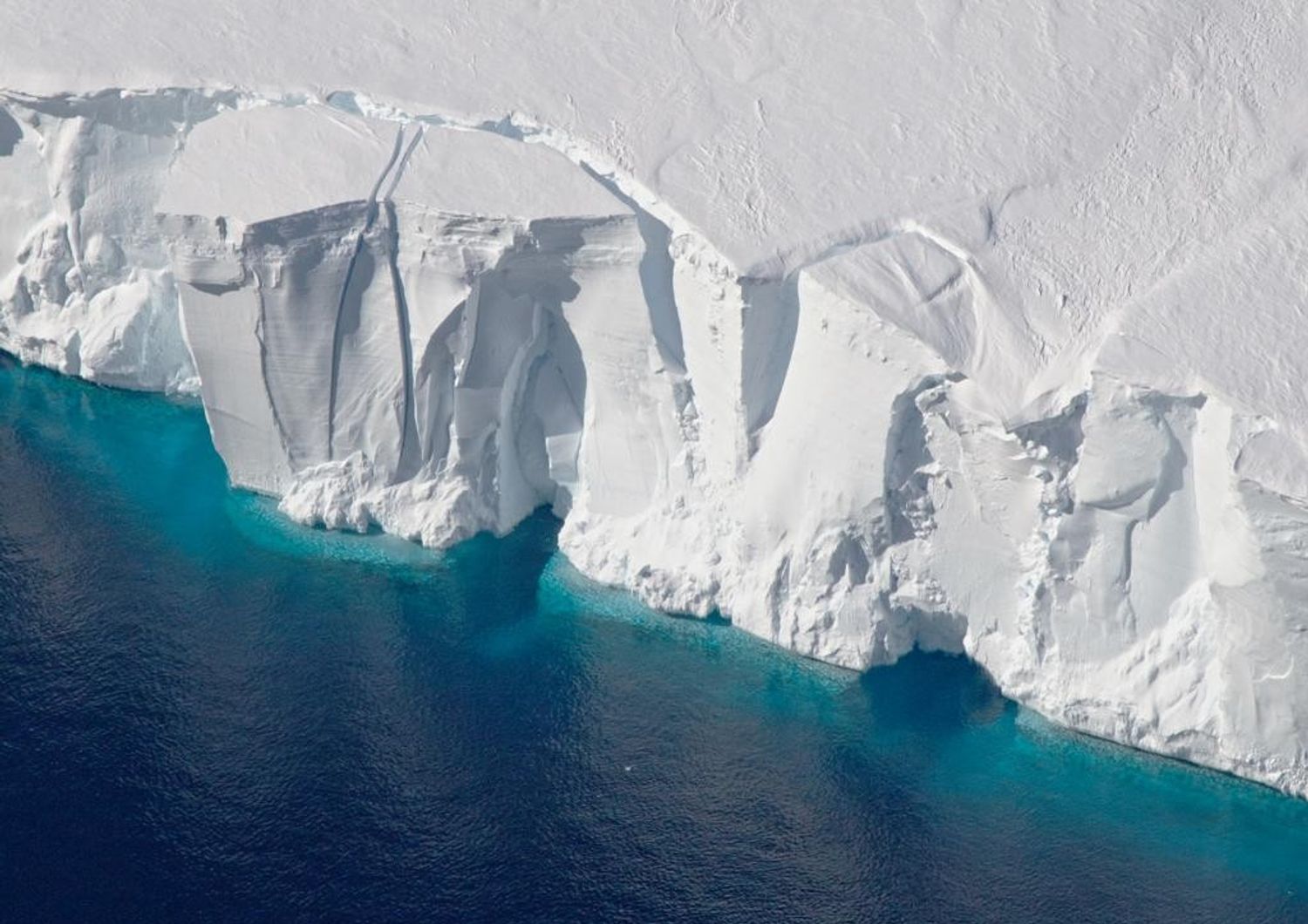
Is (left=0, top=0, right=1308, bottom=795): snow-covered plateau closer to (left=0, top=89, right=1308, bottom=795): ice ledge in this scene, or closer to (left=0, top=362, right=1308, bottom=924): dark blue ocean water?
(left=0, top=89, right=1308, bottom=795): ice ledge

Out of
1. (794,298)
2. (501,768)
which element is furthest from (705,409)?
(501,768)

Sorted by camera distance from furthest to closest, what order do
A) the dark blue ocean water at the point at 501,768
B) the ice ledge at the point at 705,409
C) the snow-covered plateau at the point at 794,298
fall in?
the snow-covered plateau at the point at 794,298 → the ice ledge at the point at 705,409 → the dark blue ocean water at the point at 501,768

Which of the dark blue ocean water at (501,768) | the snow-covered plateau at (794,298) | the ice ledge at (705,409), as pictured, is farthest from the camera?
the snow-covered plateau at (794,298)

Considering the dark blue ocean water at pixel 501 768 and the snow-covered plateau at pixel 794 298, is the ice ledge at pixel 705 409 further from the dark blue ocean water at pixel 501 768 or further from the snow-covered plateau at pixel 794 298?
the dark blue ocean water at pixel 501 768

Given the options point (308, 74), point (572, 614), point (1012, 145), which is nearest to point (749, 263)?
point (1012, 145)

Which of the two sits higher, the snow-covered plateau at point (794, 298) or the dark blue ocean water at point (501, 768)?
the snow-covered plateau at point (794, 298)

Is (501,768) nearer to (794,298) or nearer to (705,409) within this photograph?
(705,409)

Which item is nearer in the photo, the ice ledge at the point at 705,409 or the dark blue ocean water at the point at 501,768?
the dark blue ocean water at the point at 501,768

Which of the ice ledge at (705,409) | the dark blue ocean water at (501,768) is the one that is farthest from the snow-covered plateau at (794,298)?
the dark blue ocean water at (501,768)
